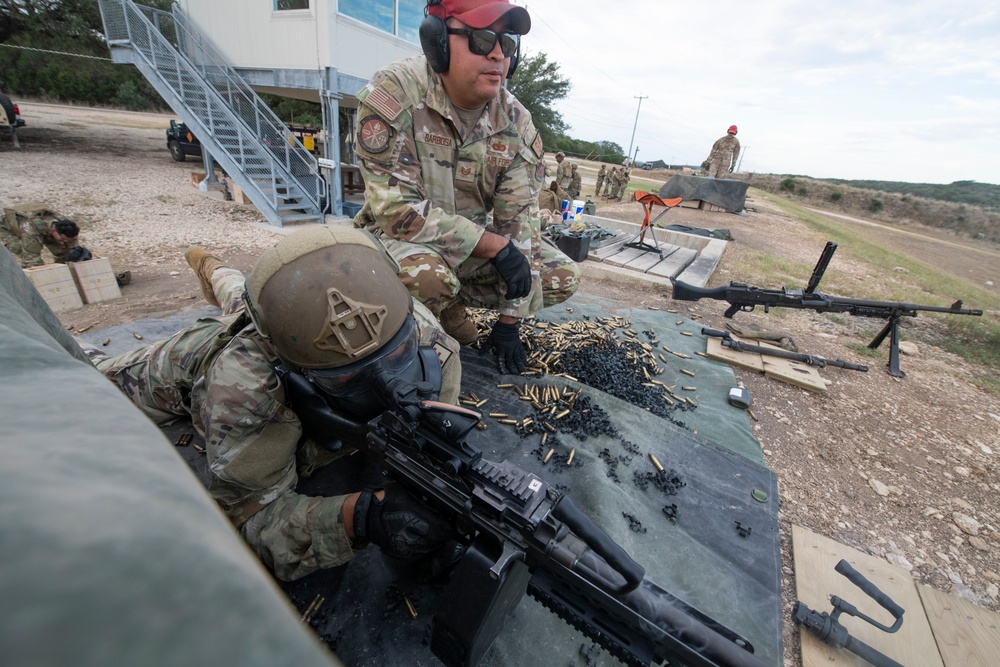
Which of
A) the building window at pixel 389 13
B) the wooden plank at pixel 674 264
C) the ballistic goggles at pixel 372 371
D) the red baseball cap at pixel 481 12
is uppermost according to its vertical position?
the building window at pixel 389 13

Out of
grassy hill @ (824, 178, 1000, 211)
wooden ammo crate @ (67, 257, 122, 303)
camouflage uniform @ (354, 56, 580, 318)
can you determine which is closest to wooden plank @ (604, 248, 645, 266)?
camouflage uniform @ (354, 56, 580, 318)

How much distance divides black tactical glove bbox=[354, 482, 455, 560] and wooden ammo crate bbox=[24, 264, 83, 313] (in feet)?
16.3

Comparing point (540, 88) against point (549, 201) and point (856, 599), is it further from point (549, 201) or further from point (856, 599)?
point (856, 599)

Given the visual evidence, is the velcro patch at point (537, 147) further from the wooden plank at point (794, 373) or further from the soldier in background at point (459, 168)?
the wooden plank at point (794, 373)

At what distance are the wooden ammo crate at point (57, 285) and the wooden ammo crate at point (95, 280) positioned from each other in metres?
0.07

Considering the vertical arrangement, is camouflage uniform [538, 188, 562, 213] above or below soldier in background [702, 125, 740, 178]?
below

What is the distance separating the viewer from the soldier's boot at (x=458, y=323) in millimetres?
4176

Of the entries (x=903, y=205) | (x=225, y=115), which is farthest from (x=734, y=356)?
(x=903, y=205)

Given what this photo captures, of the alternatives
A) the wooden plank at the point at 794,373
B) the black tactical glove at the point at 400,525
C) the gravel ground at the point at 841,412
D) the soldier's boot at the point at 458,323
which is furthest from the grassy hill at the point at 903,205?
the black tactical glove at the point at 400,525

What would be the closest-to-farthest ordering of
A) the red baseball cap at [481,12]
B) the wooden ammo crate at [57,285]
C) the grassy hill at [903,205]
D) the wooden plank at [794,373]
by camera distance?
the red baseball cap at [481,12]
the wooden plank at [794,373]
the wooden ammo crate at [57,285]
the grassy hill at [903,205]

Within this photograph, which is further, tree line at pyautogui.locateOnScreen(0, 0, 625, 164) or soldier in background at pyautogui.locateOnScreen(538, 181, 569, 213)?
tree line at pyautogui.locateOnScreen(0, 0, 625, 164)

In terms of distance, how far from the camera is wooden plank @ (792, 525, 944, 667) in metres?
2.18

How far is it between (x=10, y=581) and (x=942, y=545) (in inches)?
165

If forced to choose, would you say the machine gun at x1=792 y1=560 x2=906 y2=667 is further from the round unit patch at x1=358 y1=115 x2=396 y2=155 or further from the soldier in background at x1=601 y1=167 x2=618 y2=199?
the soldier in background at x1=601 y1=167 x2=618 y2=199
